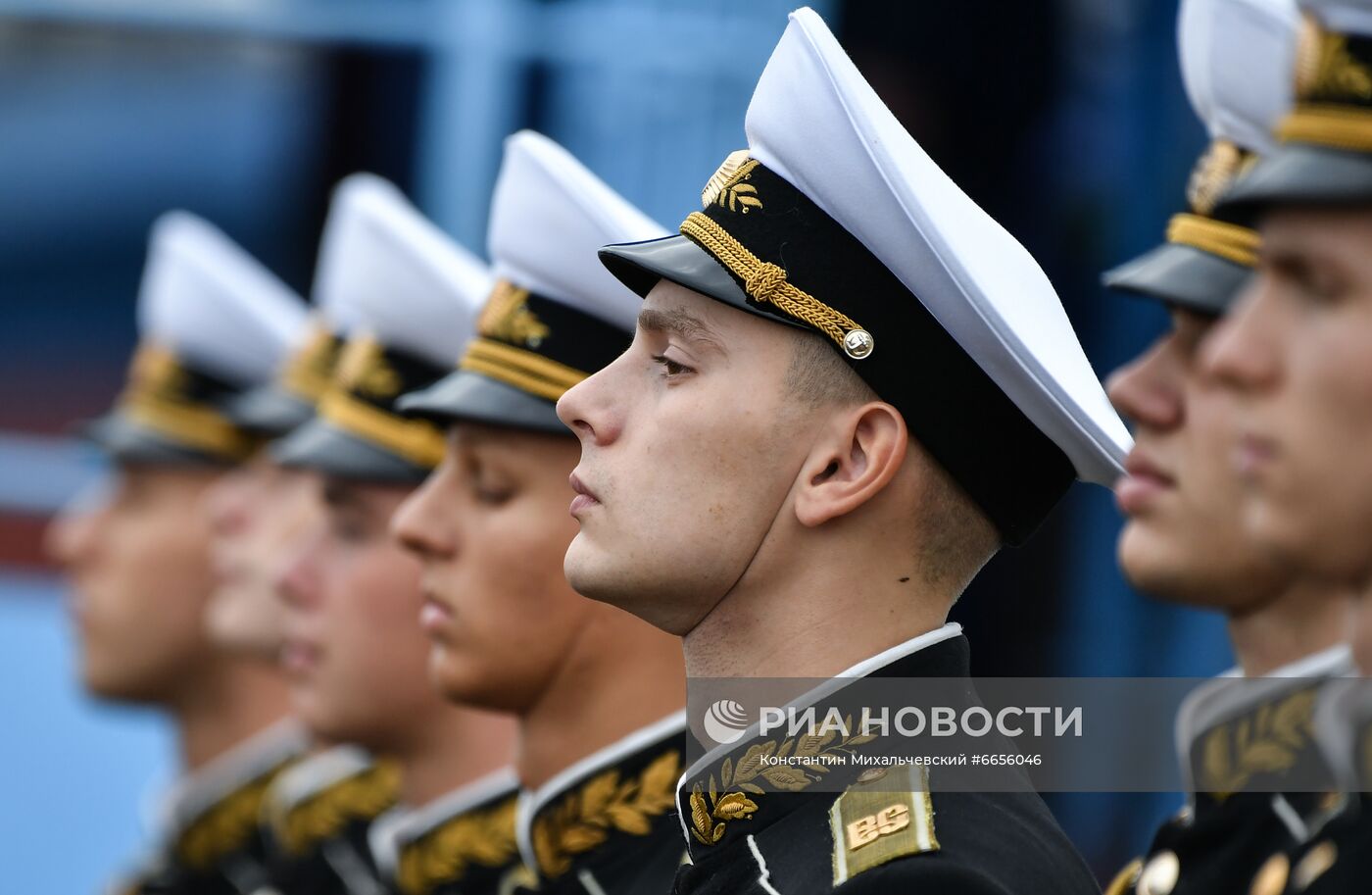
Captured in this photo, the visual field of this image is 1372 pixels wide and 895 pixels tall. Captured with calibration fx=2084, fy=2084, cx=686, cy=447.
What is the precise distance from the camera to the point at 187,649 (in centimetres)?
670

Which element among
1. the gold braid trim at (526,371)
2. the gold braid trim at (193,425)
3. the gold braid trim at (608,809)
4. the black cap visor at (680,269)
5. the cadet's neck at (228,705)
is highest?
the black cap visor at (680,269)

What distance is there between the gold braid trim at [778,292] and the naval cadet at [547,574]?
3.62 feet

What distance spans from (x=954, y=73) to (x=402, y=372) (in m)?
4.30

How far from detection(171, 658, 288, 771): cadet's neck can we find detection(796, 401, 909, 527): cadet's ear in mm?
4163

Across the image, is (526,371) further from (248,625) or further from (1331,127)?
(248,625)

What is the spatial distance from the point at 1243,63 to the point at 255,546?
346cm

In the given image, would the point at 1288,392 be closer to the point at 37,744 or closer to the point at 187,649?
the point at 187,649

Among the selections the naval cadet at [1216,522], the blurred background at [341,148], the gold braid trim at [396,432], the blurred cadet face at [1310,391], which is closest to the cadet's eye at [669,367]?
the naval cadet at [1216,522]

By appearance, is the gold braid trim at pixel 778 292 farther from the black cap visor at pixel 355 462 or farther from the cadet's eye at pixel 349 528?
the cadet's eye at pixel 349 528

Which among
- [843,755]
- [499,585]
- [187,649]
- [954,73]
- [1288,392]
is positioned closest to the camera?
[1288,392]

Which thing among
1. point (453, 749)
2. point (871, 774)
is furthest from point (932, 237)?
point (453, 749)

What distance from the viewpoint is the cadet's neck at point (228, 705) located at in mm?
6707

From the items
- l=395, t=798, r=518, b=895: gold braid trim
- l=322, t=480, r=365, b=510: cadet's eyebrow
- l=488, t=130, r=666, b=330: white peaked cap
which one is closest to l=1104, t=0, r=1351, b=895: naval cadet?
l=488, t=130, r=666, b=330: white peaked cap

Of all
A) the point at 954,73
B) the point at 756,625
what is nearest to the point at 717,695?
the point at 756,625
